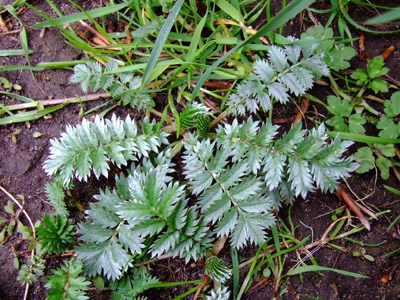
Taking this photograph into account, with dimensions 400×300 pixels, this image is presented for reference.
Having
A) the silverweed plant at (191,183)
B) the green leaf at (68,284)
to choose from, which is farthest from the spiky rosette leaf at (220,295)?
the green leaf at (68,284)

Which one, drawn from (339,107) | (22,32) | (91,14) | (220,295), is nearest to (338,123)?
(339,107)

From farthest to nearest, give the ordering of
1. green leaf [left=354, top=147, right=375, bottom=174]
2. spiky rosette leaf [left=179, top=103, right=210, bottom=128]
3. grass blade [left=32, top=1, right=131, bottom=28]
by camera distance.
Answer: grass blade [left=32, top=1, right=131, bottom=28] < green leaf [left=354, top=147, right=375, bottom=174] < spiky rosette leaf [left=179, top=103, right=210, bottom=128]

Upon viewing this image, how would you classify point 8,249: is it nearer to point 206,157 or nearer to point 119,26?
point 206,157

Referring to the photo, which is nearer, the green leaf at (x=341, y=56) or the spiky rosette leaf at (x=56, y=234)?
the spiky rosette leaf at (x=56, y=234)

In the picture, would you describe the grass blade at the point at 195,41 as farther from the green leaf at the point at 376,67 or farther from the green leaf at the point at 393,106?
the green leaf at the point at 393,106

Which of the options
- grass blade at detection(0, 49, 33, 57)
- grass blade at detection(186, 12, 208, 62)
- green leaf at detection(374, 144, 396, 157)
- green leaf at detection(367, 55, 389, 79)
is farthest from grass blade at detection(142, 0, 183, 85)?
green leaf at detection(374, 144, 396, 157)

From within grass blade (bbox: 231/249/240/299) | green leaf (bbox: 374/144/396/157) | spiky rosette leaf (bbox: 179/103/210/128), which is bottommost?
grass blade (bbox: 231/249/240/299)

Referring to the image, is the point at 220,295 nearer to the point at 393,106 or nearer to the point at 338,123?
the point at 338,123

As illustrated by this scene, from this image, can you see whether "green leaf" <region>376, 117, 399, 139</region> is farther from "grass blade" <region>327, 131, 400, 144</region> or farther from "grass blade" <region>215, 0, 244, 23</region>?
"grass blade" <region>215, 0, 244, 23</region>
